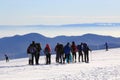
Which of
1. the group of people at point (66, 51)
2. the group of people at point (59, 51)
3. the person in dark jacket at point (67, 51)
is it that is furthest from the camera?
the group of people at point (66, 51)

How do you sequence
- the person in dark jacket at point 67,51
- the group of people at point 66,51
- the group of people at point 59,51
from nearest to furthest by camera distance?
the group of people at point 59,51
the person in dark jacket at point 67,51
the group of people at point 66,51

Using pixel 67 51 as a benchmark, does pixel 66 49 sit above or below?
above

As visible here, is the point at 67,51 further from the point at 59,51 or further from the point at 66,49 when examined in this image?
the point at 59,51

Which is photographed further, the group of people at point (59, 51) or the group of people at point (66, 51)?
the group of people at point (66, 51)

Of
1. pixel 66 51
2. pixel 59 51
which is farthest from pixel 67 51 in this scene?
pixel 59 51

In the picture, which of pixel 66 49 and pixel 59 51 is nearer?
pixel 66 49

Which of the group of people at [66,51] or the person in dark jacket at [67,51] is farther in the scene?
the group of people at [66,51]

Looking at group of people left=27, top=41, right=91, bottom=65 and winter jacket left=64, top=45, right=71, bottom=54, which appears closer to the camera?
group of people left=27, top=41, right=91, bottom=65

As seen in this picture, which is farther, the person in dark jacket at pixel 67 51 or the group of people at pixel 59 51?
the person in dark jacket at pixel 67 51

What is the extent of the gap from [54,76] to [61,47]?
12.7 m

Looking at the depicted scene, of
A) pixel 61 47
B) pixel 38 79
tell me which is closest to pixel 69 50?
pixel 61 47

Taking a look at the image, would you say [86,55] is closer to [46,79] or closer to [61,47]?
[61,47]

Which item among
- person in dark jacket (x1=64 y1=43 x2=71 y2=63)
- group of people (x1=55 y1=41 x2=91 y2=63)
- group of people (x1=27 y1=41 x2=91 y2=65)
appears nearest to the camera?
group of people (x1=27 y1=41 x2=91 y2=65)

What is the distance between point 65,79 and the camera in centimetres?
2564
